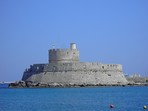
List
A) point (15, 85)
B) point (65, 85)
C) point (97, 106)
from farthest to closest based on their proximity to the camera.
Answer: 1. point (15, 85)
2. point (65, 85)
3. point (97, 106)

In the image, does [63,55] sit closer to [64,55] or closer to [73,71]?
[64,55]

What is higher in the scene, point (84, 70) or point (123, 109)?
point (84, 70)

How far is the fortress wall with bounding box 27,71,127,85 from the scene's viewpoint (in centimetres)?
5566

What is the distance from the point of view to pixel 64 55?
5741 centimetres

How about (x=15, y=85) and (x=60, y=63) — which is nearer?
(x=60, y=63)

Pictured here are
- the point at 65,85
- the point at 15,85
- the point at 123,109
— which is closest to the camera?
the point at 123,109

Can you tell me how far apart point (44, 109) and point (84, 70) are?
95.2 ft

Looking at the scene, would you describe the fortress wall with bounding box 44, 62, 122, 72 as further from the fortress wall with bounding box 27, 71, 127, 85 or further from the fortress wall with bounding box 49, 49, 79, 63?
the fortress wall with bounding box 49, 49, 79, 63

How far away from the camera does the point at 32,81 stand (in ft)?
191

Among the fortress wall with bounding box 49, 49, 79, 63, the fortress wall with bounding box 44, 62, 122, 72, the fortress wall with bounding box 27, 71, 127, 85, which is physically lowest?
the fortress wall with bounding box 27, 71, 127, 85

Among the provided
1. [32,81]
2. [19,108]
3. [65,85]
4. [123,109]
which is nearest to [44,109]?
[19,108]

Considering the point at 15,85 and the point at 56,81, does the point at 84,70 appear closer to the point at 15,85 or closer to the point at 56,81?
the point at 56,81

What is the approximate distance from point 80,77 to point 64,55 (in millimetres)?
3521

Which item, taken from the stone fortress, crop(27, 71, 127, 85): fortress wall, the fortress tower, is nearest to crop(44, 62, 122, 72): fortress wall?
the stone fortress
